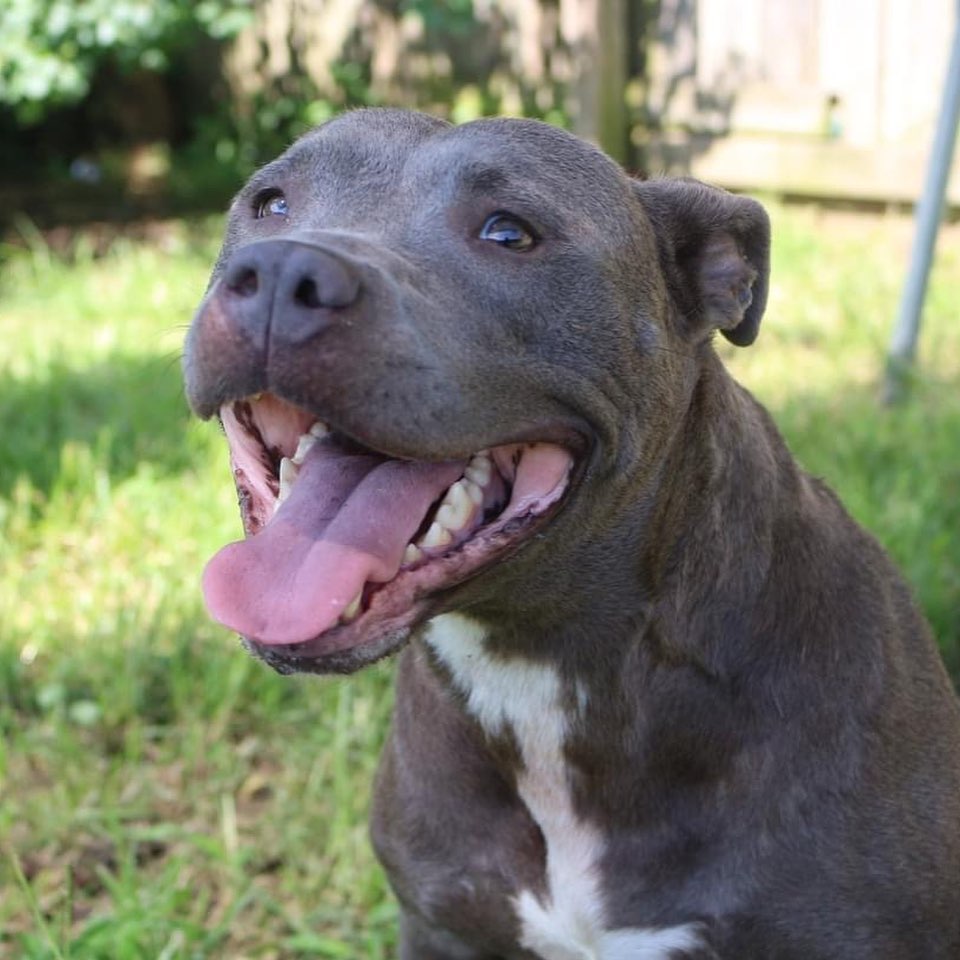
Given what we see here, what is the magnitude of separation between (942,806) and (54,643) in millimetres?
2432

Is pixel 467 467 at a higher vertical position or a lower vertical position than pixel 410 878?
higher

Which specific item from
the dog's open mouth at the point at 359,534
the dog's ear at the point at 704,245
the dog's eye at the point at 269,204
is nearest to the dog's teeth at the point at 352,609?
the dog's open mouth at the point at 359,534

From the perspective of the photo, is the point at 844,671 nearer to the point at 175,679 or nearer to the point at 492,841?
the point at 492,841

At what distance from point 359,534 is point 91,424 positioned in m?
3.42

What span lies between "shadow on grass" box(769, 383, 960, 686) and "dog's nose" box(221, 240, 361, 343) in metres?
1.92

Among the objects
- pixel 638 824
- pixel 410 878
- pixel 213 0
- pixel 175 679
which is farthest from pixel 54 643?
pixel 213 0

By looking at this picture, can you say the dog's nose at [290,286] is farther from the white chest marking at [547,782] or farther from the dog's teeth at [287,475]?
the white chest marking at [547,782]

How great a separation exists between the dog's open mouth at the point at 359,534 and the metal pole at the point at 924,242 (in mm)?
3195

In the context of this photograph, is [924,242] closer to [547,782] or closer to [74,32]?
[547,782]

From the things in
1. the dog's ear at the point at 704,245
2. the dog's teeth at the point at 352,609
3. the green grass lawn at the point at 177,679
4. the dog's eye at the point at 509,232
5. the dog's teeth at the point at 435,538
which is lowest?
the green grass lawn at the point at 177,679

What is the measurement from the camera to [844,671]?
8.39 feet

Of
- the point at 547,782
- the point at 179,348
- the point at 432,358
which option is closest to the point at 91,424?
the point at 179,348

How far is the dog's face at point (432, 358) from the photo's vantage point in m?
2.05

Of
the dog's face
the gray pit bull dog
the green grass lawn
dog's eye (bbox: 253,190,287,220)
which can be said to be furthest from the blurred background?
the dog's face
